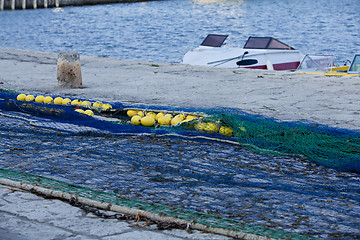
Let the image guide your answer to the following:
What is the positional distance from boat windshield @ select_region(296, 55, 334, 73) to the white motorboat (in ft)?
3.83

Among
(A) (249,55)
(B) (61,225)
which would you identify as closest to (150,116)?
(B) (61,225)

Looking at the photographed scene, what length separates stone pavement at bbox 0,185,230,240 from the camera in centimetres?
286

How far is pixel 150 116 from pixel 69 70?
3117mm

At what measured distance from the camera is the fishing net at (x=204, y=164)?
10.4 ft

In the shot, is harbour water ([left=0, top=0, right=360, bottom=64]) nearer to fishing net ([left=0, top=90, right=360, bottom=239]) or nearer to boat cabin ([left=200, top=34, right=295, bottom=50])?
boat cabin ([left=200, top=34, right=295, bottom=50])

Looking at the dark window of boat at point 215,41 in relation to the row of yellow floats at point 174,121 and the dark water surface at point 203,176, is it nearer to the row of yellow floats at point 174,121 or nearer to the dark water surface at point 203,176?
the row of yellow floats at point 174,121

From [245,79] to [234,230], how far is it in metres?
6.51

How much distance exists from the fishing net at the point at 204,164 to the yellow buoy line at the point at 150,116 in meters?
0.02

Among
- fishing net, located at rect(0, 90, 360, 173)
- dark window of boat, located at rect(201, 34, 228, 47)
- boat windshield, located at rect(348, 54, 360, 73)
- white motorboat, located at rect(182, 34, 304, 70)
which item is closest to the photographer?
fishing net, located at rect(0, 90, 360, 173)

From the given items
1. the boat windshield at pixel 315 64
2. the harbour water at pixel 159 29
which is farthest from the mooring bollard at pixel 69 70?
the harbour water at pixel 159 29

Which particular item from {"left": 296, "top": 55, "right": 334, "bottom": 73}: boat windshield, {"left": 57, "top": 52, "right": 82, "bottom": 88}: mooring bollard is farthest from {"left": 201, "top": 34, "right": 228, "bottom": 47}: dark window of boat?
{"left": 57, "top": 52, "right": 82, "bottom": 88}: mooring bollard

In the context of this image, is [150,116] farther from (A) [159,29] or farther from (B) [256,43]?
(A) [159,29]

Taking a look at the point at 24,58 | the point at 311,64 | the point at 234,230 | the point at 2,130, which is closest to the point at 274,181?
the point at 234,230

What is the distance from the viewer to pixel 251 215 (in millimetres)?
3123
